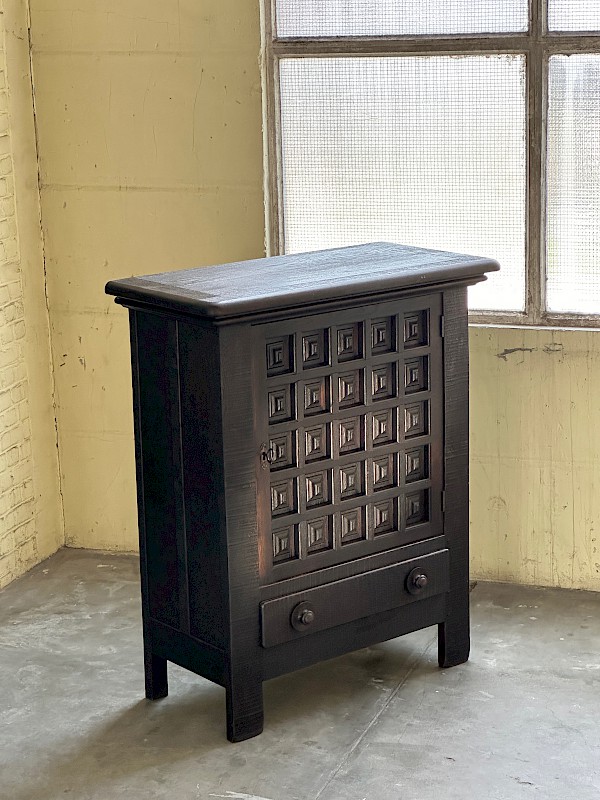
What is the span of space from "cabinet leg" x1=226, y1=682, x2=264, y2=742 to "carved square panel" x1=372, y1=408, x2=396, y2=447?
0.75 meters

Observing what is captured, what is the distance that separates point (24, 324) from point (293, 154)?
45.7 inches

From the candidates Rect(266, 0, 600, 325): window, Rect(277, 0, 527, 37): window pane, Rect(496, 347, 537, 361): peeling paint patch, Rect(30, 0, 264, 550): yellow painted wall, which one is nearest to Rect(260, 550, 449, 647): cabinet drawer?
Rect(496, 347, 537, 361): peeling paint patch

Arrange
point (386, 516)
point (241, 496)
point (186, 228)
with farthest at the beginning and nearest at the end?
point (186, 228), point (386, 516), point (241, 496)

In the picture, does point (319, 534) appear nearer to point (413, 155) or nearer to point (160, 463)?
point (160, 463)

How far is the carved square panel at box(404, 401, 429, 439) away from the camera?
11.6ft

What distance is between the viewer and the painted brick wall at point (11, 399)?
173 inches

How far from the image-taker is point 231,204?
436 centimetres

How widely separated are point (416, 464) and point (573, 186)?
3.79ft

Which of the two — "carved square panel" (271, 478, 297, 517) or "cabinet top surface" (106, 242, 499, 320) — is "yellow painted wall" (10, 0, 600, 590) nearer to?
"cabinet top surface" (106, 242, 499, 320)

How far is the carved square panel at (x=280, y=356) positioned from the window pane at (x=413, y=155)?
Result: 3.87 ft

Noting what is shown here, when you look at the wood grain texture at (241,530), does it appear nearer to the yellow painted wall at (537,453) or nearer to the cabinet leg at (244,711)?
the cabinet leg at (244,711)

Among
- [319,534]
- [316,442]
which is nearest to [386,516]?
→ [319,534]

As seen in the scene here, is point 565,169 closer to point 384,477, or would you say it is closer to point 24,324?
point 384,477

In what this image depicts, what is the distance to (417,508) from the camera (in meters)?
3.61
